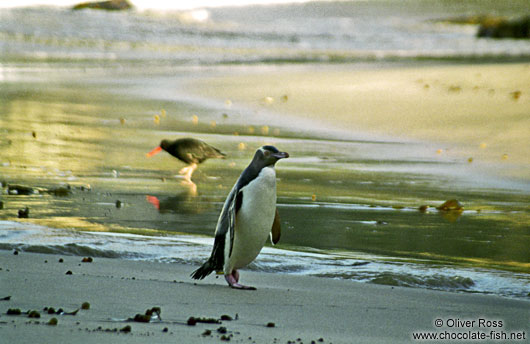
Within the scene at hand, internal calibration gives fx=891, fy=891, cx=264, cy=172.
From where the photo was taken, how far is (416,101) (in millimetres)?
17422

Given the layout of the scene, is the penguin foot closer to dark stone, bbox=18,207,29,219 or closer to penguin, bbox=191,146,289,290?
penguin, bbox=191,146,289,290

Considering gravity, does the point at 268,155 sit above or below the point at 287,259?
above

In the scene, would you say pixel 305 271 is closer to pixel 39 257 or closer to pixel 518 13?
pixel 39 257

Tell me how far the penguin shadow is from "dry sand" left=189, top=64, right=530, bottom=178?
3961 mm

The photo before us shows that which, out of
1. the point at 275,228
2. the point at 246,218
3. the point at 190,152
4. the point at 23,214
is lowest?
the point at 23,214

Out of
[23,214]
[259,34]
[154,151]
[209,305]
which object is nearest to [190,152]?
[154,151]

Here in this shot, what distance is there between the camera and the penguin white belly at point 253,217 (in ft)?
18.8

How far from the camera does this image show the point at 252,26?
56.0 metres

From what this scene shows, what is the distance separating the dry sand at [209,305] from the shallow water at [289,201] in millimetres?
392

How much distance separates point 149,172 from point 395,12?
55.7 m

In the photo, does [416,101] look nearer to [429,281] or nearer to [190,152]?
[190,152]

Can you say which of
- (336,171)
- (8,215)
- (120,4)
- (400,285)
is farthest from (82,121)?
(120,4)

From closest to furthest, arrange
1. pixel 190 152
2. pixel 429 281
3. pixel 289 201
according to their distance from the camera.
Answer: pixel 429 281
pixel 289 201
pixel 190 152

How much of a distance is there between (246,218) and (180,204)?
10.3ft
